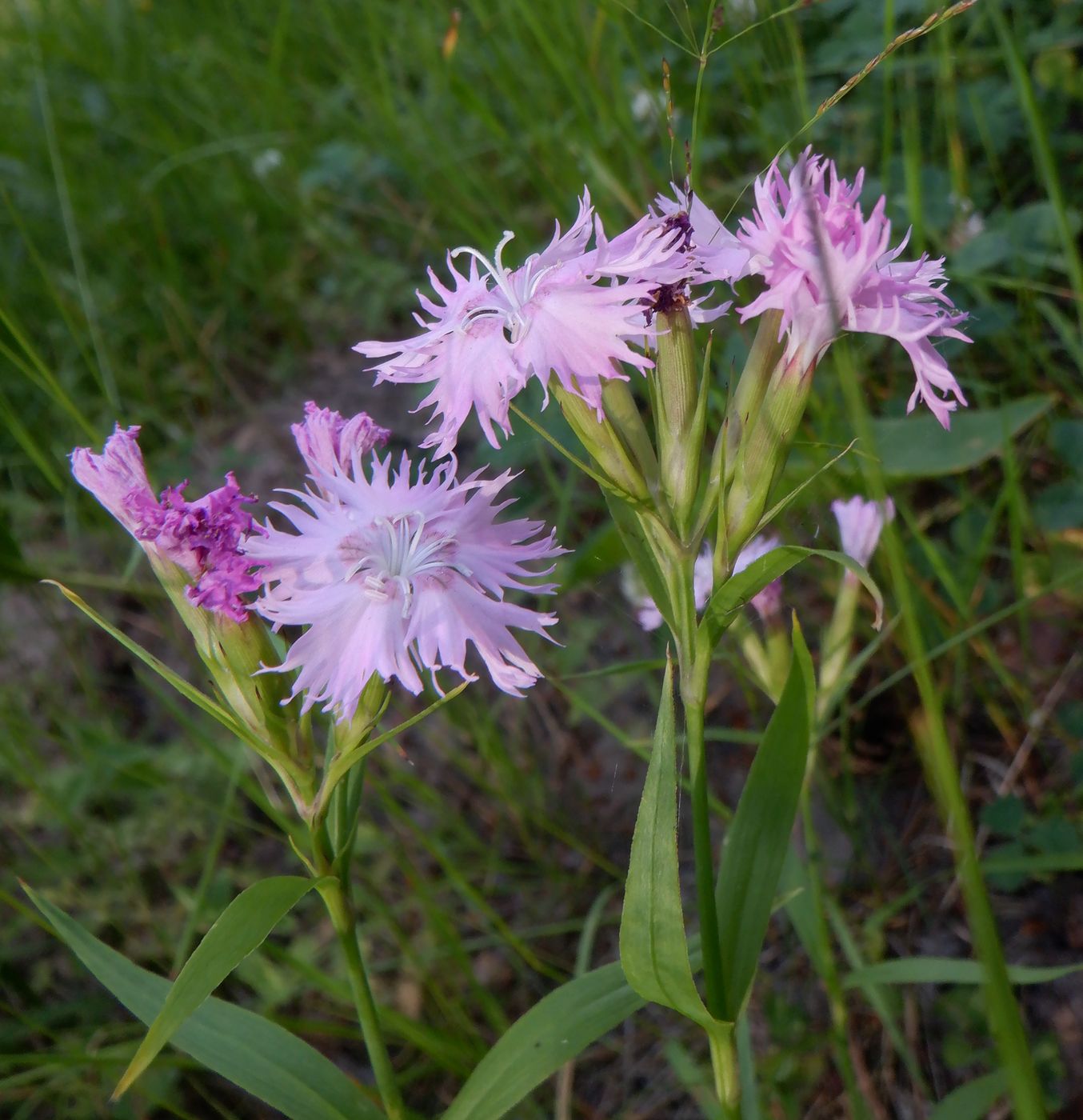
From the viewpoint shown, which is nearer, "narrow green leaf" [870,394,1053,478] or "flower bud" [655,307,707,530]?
"flower bud" [655,307,707,530]

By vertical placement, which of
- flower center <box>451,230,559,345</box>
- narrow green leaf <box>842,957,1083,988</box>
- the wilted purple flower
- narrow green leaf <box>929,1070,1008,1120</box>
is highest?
flower center <box>451,230,559,345</box>

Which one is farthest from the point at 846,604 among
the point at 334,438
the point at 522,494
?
the point at 522,494

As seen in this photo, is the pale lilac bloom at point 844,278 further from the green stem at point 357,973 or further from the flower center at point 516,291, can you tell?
the green stem at point 357,973

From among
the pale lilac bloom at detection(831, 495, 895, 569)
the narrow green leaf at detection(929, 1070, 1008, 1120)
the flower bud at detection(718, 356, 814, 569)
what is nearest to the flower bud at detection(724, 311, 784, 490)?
the flower bud at detection(718, 356, 814, 569)

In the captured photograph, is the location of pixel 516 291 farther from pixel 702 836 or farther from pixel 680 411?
pixel 702 836

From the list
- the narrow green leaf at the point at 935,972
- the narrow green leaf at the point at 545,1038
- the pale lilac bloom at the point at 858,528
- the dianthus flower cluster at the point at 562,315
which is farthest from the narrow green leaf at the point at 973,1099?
the dianthus flower cluster at the point at 562,315

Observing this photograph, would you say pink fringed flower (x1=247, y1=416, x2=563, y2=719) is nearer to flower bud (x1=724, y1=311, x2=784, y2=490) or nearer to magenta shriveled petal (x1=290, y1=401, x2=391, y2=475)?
magenta shriveled petal (x1=290, y1=401, x2=391, y2=475)
